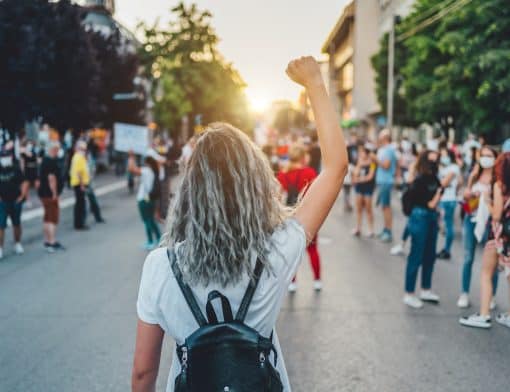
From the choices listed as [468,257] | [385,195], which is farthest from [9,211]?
[468,257]

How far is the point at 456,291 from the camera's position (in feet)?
23.8

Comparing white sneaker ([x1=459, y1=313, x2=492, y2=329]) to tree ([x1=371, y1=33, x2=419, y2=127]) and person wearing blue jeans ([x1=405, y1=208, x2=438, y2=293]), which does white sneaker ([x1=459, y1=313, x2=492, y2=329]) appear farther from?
tree ([x1=371, y1=33, x2=419, y2=127])

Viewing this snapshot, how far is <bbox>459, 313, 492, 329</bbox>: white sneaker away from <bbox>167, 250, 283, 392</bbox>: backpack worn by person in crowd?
4546 millimetres

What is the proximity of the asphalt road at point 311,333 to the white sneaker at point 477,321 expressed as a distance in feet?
0.35

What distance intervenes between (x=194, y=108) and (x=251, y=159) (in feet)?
196

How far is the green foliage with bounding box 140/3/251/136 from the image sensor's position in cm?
5346

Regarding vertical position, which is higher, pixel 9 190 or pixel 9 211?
pixel 9 190

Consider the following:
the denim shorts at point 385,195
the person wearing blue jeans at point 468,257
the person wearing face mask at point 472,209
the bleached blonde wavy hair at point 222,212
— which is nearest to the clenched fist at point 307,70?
the bleached blonde wavy hair at point 222,212

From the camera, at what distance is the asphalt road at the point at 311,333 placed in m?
4.56

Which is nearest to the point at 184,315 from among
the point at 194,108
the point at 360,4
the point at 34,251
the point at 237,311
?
the point at 237,311

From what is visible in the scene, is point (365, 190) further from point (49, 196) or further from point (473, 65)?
point (473, 65)

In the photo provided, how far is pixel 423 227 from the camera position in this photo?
6.57 m

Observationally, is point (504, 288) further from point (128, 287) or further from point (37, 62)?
point (37, 62)

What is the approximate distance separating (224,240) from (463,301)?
5331 millimetres
